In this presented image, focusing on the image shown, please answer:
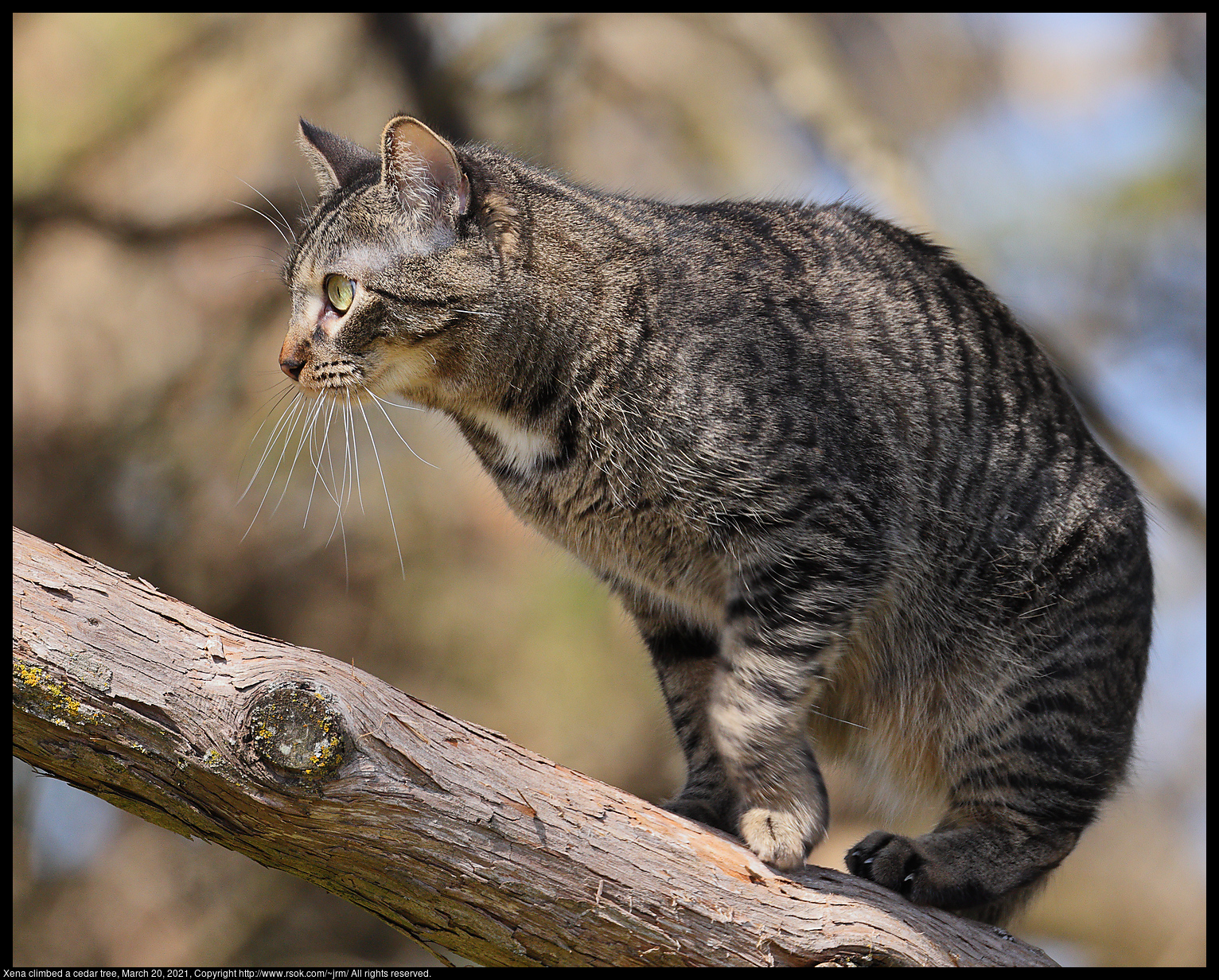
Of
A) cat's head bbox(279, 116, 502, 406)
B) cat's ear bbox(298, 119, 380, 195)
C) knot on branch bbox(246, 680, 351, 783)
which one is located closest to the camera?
knot on branch bbox(246, 680, 351, 783)

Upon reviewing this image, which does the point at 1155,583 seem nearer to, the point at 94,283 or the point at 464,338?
the point at 464,338

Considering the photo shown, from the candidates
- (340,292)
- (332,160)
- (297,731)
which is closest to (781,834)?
(297,731)

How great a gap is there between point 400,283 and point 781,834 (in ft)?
5.85

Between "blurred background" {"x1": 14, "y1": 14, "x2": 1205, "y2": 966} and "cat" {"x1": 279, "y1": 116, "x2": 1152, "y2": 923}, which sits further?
"blurred background" {"x1": 14, "y1": 14, "x2": 1205, "y2": 966}

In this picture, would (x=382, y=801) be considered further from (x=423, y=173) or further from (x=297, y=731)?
(x=423, y=173)

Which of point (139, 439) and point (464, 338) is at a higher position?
point (464, 338)

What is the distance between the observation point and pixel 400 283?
105 inches

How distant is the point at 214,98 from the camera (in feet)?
20.9

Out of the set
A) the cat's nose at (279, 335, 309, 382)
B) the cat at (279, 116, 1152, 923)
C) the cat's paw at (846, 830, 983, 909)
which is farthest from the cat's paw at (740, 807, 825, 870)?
the cat's nose at (279, 335, 309, 382)

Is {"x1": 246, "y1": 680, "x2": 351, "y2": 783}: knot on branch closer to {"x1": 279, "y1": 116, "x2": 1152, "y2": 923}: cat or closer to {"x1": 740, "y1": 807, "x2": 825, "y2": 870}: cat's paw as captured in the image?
{"x1": 279, "y1": 116, "x2": 1152, "y2": 923}: cat

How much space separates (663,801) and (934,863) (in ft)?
2.65

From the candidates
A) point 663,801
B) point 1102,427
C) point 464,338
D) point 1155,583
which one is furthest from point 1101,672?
point 1102,427

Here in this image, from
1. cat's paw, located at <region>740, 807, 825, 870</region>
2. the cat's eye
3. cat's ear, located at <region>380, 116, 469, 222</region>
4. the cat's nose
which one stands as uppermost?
cat's ear, located at <region>380, 116, 469, 222</region>

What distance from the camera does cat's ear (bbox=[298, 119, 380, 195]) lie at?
305cm
